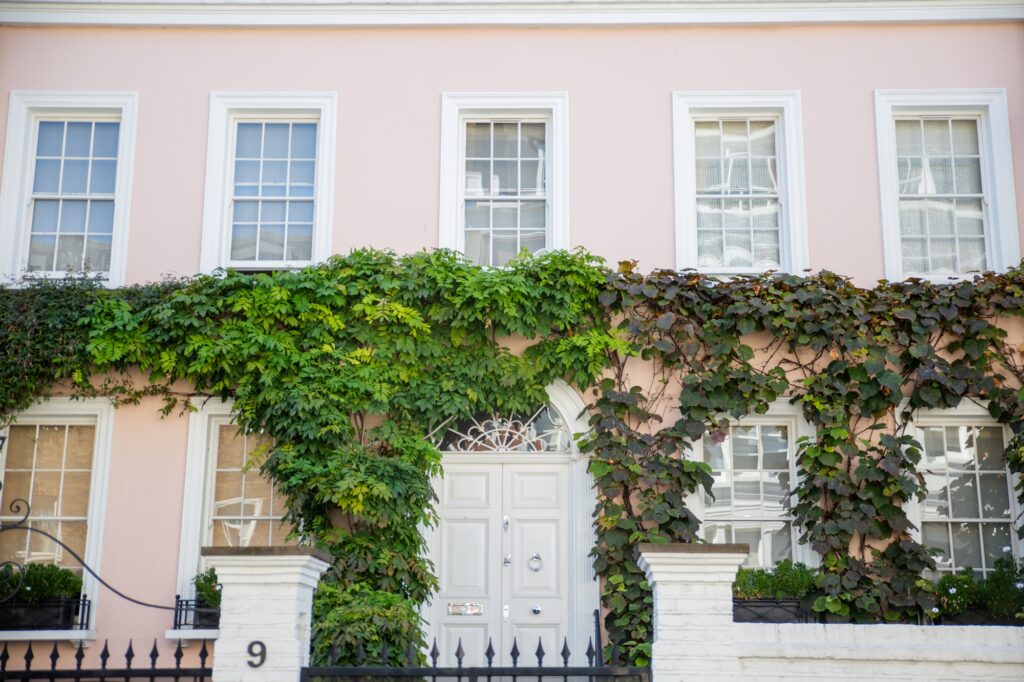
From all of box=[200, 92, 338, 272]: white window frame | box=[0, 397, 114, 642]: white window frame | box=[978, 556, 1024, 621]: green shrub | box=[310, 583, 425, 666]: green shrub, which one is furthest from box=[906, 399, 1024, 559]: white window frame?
box=[0, 397, 114, 642]: white window frame

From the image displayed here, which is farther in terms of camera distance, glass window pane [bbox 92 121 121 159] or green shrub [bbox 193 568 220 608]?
glass window pane [bbox 92 121 121 159]

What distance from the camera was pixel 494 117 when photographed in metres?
11.3

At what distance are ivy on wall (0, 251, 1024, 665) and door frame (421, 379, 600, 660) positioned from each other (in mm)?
180

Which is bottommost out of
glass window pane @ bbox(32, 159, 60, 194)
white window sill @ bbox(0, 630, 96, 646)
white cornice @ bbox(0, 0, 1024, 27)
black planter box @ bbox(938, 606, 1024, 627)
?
white window sill @ bbox(0, 630, 96, 646)

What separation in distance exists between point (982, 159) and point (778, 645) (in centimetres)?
626

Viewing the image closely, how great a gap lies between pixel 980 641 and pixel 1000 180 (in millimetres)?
5510

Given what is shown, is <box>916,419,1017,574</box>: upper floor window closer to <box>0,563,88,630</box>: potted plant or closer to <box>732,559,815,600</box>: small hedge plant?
→ <box>732,559,815,600</box>: small hedge plant

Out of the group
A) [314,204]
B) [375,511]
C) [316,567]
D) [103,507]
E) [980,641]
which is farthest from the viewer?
[314,204]

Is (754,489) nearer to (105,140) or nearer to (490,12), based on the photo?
(490,12)

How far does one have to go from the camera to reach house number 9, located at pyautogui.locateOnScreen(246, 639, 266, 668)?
23.1ft

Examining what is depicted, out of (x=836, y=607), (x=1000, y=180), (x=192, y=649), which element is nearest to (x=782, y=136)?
(x=1000, y=180)

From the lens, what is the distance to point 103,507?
10383 mm

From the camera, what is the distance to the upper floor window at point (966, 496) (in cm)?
1044

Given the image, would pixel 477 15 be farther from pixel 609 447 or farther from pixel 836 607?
pixel 836 607
